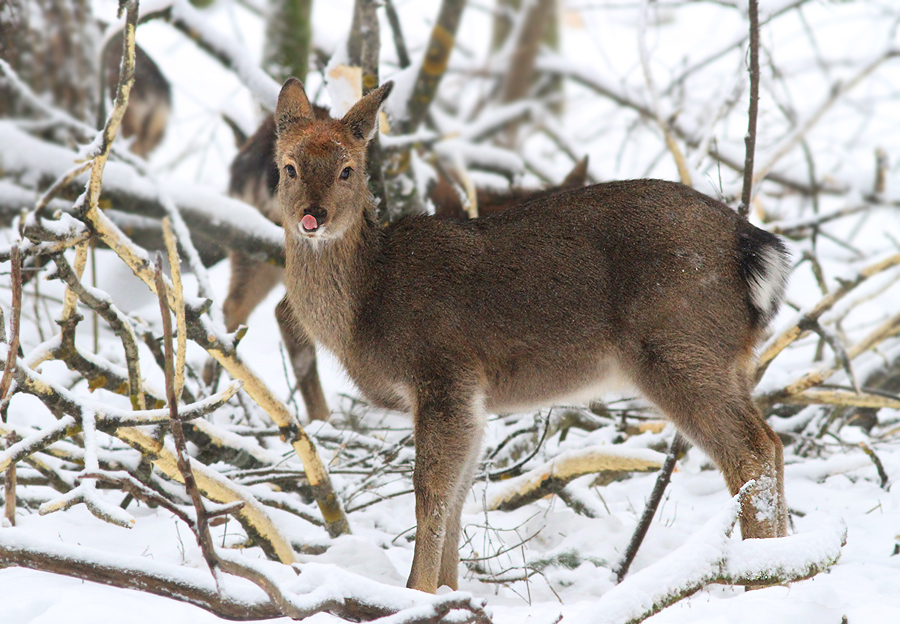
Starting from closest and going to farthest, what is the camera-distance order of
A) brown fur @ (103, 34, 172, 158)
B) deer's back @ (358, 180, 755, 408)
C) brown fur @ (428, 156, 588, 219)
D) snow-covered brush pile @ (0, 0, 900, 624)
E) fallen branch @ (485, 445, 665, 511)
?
snow-covered brush pile @ (0, 0, 900, 624), deer's back @ (358, 180, 755, 408), fallen branch @ (485, 445, 665, 511), brown fur @ (428, 156, 588, 219), brown fur @ (103, 34, 172, 158)

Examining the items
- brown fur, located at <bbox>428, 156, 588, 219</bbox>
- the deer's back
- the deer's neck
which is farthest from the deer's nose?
brown fur, located at <bbox>428, 156, 588, 219</bbox>

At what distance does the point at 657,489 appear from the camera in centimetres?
424

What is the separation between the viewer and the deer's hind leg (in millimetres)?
3777

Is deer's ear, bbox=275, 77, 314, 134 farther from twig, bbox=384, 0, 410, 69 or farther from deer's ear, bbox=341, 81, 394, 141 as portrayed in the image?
twig, bbox=384, 0, 410, 69

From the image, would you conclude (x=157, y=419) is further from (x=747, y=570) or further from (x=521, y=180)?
(x=521, y=180)

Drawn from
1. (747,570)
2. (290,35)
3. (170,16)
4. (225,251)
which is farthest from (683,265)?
(290,35)

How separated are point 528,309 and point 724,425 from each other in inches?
38.8

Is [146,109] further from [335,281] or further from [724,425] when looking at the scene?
[724,425]

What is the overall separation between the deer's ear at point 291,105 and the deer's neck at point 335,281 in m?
0.58

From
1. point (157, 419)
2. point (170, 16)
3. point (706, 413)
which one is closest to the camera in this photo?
point (157, 419)

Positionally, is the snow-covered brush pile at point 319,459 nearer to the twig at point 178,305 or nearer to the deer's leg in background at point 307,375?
the twig at point 178,305

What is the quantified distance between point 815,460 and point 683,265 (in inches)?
83.2

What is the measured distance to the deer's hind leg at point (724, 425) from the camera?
378 cm

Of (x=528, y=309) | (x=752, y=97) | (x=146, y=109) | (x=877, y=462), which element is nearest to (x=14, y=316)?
(x=528, y=309)
